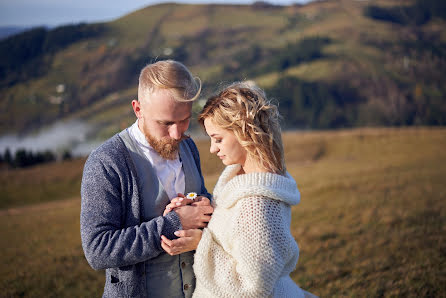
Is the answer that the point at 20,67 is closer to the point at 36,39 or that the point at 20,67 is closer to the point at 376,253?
the point at 36,39

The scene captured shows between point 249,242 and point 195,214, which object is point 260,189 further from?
point 195,214

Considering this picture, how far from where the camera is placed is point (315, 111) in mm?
83500

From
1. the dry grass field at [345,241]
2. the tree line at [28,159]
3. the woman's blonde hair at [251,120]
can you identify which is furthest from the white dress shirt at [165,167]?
the tree line at [28,159]

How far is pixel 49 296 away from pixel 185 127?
4703 mm

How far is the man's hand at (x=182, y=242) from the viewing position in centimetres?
309

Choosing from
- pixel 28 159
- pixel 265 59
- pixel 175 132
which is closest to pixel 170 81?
pixel 175 132

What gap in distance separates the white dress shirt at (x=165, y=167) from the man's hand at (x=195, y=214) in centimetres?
29

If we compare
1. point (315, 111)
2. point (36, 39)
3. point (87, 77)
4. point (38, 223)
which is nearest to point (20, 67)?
point (36, 39)

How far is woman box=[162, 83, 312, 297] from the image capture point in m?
2.90

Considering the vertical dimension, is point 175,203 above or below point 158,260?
above

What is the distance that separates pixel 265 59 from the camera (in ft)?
393

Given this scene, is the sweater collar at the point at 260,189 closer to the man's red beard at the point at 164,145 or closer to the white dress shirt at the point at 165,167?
the white dress shirt at the point at 165,167

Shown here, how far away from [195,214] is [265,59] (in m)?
121

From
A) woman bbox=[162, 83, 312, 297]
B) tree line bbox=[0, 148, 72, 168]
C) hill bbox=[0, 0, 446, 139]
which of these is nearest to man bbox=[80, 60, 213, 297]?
woman bbox=[162, 83, 312, 297]
